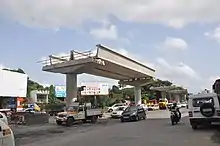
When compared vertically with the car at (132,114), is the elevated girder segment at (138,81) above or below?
above

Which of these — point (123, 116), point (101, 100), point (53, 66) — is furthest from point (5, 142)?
point (101, 100)

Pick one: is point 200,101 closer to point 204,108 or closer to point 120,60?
point 204,108

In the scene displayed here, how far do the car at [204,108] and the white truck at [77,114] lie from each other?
1334 centimetres

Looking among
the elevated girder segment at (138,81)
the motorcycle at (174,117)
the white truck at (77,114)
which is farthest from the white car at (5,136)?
the elevated girder segment at (138,81)

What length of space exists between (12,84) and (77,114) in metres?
13.9

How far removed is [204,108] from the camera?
67.1 ft

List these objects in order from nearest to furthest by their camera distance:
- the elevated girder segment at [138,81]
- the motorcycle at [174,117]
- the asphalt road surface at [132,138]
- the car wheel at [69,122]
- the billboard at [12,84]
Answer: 1. the asphalt road surface at [132,138]
2. the motorcycle at [174,117]
3. the car wheel at [69,122]
4. the billboard at [12,84]
5. the elevated girder segment at [138,81]

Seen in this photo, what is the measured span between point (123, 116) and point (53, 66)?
1072 centimetres

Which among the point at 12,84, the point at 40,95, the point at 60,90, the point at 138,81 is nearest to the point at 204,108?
the point at 12,84

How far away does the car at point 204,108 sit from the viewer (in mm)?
20172

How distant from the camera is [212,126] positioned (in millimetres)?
22406

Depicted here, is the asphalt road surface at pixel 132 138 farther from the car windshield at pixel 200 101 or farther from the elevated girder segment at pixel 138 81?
the elevated girder segment at pixel 138 81

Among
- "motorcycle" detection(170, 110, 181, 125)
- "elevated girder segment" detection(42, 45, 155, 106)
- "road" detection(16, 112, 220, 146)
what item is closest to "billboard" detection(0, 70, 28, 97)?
"elevated girder segment" detection(42, 45, 155, 106)

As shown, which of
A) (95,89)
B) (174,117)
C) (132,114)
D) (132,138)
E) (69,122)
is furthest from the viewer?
(95,89)
